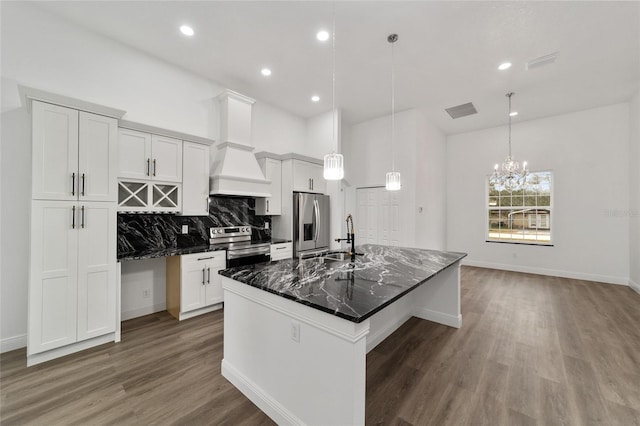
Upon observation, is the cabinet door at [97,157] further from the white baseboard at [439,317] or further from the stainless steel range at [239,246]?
the white baseboard at [439,317]

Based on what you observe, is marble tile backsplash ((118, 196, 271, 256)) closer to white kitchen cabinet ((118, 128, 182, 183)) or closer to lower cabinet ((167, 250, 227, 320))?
lower cabinet ((167, 250, 227, 320))

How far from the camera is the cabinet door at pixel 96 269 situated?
8.12 ft

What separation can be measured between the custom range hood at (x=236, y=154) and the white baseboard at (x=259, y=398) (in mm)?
2368

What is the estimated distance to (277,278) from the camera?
188 cm

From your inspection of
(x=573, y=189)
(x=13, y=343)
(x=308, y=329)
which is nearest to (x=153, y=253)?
(x=13, y=343)

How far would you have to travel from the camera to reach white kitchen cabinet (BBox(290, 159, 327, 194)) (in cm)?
466

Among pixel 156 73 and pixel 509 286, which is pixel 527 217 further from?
pixel 156 73

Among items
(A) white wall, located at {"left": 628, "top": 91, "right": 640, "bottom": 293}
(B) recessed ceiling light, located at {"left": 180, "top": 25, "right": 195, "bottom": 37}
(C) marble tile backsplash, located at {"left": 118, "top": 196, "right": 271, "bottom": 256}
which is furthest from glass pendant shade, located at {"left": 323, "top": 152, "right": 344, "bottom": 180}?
(A) white wall, located at {"left": 628, "top": 91, "right": 640, "bottom": 293}

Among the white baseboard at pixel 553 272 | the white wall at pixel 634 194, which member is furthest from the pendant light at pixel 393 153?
the white wall at pixel 634 194

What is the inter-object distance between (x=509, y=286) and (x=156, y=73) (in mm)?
6828

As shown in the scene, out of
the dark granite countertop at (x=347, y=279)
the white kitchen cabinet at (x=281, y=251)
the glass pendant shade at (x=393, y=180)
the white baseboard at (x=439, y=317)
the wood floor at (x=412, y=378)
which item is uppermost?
the glass pendant shade at (x=393, y=180)

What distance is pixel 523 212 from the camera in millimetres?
5988

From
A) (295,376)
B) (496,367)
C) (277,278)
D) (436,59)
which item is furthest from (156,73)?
(496,367)

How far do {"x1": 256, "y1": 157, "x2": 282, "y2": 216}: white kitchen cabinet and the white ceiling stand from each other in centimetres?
123
